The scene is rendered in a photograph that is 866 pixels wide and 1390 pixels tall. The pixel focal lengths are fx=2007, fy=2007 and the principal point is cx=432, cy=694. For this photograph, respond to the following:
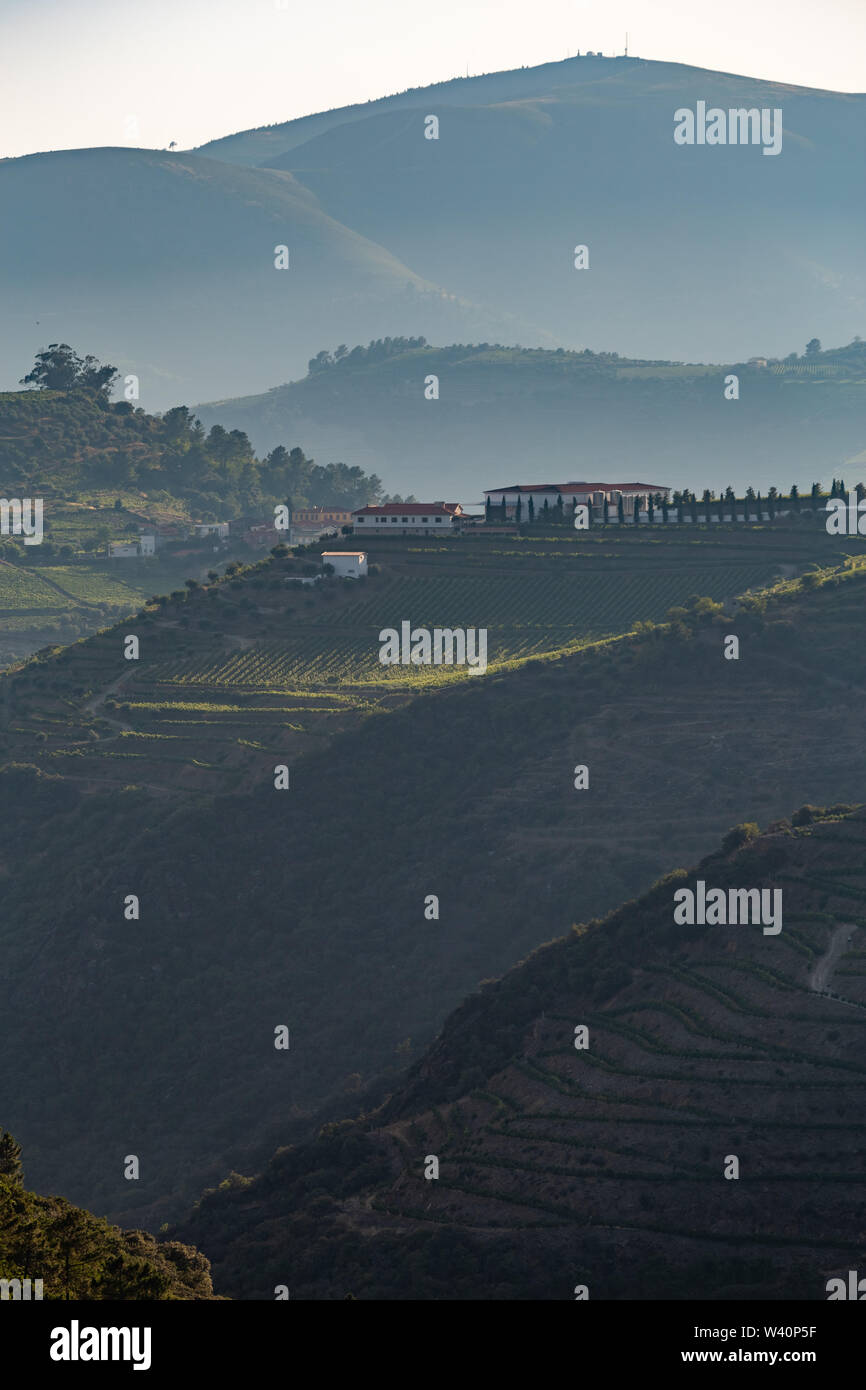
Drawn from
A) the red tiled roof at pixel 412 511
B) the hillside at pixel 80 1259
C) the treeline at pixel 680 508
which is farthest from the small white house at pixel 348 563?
the hillside at pixel 80 1259

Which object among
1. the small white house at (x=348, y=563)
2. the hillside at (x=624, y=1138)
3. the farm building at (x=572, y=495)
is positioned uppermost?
the farm building at (x=572, y=495)

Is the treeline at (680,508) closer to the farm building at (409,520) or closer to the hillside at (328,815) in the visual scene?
the farm building at (409,520)

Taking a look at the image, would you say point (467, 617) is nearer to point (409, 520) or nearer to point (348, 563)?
point (348, 563)

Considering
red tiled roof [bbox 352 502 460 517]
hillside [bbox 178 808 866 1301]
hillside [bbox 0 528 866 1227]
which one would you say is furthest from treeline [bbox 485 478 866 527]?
hillside [bbox 178 808 866 1301]

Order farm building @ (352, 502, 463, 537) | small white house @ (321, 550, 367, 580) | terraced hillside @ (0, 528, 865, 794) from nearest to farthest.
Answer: terraced hillside @ (0, 528, 865, 794) → small white house @ (321, 550, 367, 580) → farm building @ (352, 502, 463, 537)

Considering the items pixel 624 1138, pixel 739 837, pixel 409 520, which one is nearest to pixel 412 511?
pixel 409 520

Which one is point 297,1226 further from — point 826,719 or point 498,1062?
point 826,719

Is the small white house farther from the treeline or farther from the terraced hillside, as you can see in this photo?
the treeline
